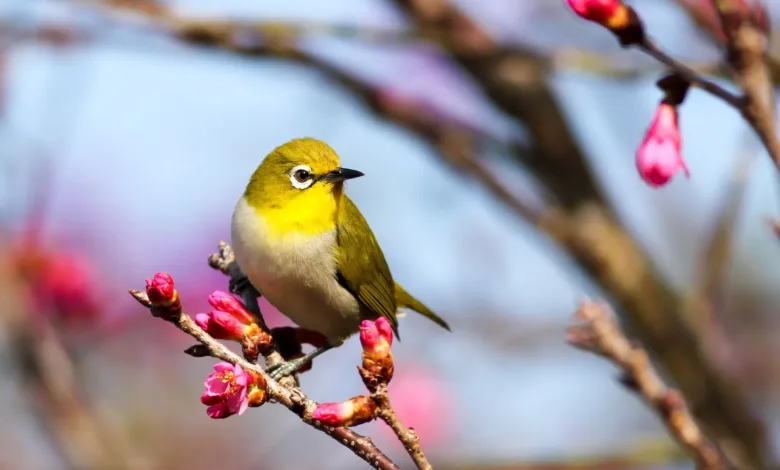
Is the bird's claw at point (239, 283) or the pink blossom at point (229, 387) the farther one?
the bird's claw at point (239, 283)

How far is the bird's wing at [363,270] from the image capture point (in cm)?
335

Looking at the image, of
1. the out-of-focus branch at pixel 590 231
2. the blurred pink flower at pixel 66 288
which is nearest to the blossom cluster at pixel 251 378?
the out-of-focus branch at pixel 590 231

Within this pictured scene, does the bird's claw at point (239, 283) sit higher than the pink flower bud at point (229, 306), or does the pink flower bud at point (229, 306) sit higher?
the bird's claw at point (239, 283)

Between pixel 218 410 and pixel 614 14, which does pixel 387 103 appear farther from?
pixel 218 410

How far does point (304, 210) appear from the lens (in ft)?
11.0

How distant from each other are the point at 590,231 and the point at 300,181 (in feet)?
5.75

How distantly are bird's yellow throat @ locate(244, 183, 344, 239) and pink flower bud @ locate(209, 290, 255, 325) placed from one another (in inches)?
28.0

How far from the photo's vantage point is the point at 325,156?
3.36 metres

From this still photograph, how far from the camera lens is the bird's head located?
131 inches

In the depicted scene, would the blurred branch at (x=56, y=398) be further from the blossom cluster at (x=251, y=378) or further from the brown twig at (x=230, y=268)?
the blossom cluster at (x=251, y=378)

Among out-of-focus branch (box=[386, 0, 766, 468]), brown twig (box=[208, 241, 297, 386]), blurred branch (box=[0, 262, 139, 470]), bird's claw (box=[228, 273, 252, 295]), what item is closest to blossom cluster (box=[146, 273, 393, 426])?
brown twig (box=[208, 241, 297, 386])

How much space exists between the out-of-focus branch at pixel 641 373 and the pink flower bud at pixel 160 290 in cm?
114

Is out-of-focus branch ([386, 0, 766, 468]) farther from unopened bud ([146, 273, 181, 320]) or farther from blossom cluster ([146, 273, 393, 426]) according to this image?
unopened bud ([146, 273, 181, 320])

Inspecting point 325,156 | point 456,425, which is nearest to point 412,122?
point 325,156
